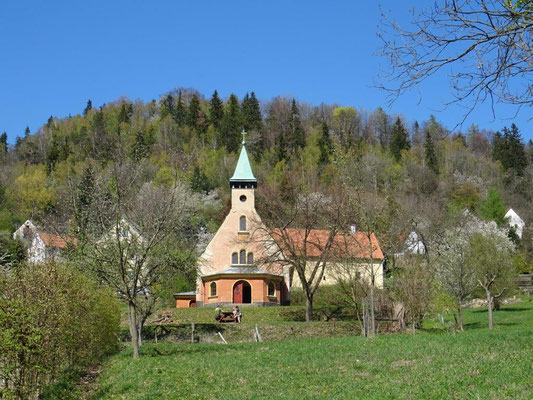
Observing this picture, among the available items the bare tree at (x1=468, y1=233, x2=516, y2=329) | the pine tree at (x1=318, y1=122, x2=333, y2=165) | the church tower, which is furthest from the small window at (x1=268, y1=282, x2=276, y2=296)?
the pine tree at (x1=318, y1=122, x2=333, y2=165)

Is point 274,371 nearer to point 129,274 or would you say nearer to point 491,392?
point 491,392

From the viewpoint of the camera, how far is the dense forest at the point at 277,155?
238 feet

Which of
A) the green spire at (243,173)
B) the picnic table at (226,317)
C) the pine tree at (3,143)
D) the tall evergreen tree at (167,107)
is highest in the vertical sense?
the tall evergreen tree at (167,107)

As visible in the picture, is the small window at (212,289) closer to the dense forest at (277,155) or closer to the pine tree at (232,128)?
the dense forest at (277,155)

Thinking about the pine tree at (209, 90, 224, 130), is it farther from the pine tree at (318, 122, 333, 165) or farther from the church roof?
the church roof

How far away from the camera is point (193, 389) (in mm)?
13625

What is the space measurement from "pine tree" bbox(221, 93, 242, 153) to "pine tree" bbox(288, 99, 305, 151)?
26.4ft

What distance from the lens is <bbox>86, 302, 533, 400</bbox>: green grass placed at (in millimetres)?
11211

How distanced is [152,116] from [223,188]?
168 ft

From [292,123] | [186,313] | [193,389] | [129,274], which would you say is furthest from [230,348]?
[292,123]

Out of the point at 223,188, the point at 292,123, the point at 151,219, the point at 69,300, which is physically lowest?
the point at 69,300

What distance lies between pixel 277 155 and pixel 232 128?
41.7 ft

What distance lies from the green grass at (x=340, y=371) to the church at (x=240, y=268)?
26.7 meters

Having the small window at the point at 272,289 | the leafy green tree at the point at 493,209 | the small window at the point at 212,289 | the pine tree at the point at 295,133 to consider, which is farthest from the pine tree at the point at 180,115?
the small window at the point at 272,289
